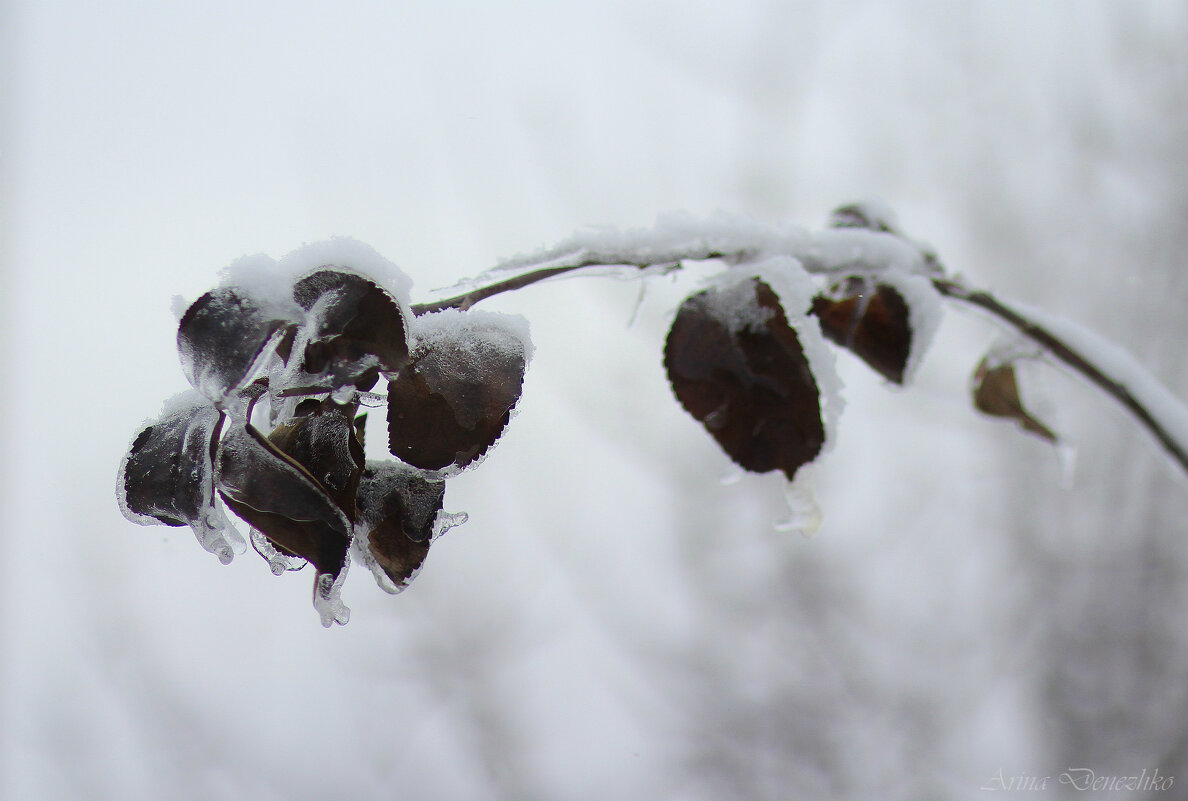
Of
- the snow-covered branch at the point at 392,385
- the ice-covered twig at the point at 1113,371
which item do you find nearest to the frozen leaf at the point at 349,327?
the snow-covered branch at the point at 392,385

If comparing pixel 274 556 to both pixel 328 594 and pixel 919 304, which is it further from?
pixel 919 304

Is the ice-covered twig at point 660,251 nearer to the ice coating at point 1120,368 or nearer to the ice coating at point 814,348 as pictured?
the ice coating at point 814,348

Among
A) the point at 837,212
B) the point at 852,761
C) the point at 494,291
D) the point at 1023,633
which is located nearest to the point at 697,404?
the point at 494,291

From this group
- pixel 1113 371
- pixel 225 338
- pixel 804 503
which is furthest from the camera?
pixel 1113 371

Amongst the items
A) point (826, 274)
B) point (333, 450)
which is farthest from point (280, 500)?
point (826, 274)

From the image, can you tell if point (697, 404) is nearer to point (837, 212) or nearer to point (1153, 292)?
point (837, 212)

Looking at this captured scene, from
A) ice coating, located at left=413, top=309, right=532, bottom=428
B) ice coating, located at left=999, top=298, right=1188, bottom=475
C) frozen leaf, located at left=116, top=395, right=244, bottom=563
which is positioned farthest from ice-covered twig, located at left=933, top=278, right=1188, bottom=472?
frozen leaf, located at left=116, top=395, right=244, bottom=563
